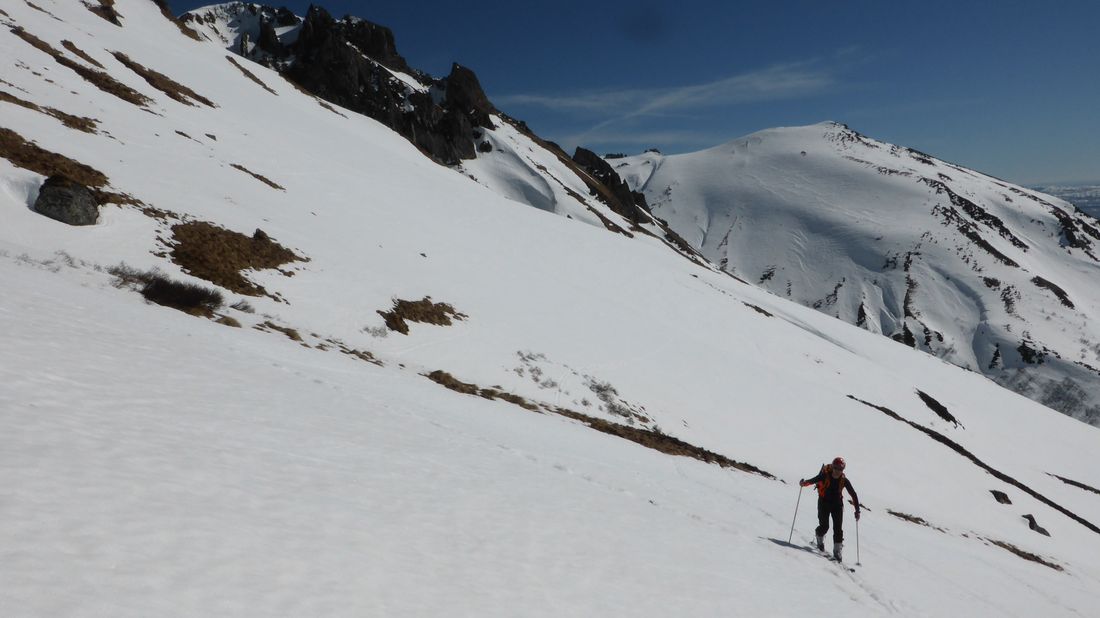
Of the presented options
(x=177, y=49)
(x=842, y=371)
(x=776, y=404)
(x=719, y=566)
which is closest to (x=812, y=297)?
(x=842, y=371)

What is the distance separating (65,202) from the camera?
1541cm

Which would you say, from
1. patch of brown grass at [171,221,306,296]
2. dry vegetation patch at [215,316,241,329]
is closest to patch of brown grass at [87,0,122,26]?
patch of brown grass at [171,221,306,296]

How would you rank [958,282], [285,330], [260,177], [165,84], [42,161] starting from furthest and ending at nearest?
1. [958,282]
2. [165,84]
3. [260,177]
4. [42,161]
5. [285,330]

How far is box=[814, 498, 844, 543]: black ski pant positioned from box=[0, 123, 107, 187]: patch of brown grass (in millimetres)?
22848

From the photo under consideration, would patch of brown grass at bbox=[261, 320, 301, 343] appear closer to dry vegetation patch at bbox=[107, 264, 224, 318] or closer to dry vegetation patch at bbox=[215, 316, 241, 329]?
dry vegetation patch at bbox=[215, 316, 241, 329]

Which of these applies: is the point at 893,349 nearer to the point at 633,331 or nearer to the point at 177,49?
the point at 633,331

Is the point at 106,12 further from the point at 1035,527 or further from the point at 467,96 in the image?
the point at 1035,527

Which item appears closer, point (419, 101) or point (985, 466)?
point (985, 466)

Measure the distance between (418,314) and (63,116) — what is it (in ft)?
52.8

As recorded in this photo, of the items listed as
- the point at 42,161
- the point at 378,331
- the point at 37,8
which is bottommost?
the point at 378,331

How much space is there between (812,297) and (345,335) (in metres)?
179

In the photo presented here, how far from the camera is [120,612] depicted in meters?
3.48

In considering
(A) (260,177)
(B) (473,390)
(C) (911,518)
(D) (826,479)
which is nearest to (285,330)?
(B) (473,390)

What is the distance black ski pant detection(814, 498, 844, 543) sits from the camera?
10943 mm
